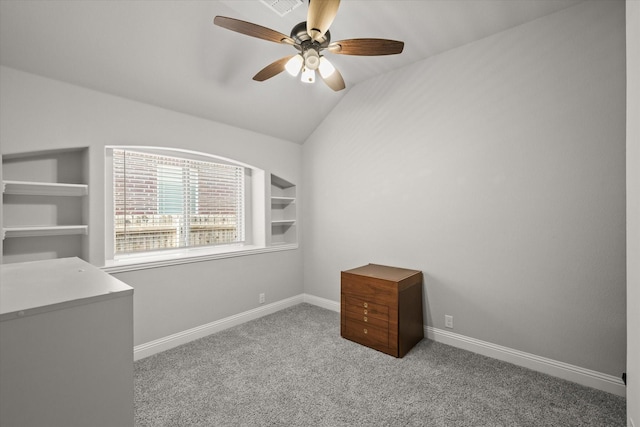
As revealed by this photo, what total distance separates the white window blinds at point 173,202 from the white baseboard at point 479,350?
0.90 meters

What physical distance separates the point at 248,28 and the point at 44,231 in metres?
2.04

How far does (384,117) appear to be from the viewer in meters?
3.17

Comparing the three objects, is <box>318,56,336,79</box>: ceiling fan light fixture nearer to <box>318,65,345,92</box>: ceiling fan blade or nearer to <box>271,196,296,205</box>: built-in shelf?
<box>318,65,345,92</box>: ceiling fan blade

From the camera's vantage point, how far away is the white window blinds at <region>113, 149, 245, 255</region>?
111 inches

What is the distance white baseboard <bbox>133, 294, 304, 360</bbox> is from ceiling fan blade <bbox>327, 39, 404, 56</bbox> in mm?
2729

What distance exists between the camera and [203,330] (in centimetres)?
294

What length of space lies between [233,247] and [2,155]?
2.12 metres

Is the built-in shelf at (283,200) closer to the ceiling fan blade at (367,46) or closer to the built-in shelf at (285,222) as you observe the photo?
the built-in shelf at (285,222)

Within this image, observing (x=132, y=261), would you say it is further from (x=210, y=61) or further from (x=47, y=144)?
(x=210, y=61)

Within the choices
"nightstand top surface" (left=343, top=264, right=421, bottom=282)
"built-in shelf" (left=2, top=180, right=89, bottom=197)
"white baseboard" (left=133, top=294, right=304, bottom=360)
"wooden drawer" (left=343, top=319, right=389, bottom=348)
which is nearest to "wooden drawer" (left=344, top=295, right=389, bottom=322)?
"wooden drawer" (left=343, top=319, right=389, bottom=348)

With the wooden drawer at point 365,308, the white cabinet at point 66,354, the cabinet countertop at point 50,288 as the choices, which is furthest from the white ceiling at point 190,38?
the wooden drawer at point 365,308

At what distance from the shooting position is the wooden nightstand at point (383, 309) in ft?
8.36

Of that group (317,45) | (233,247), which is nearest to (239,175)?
(233,247)

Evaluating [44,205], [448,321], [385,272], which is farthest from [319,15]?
[448,321]
